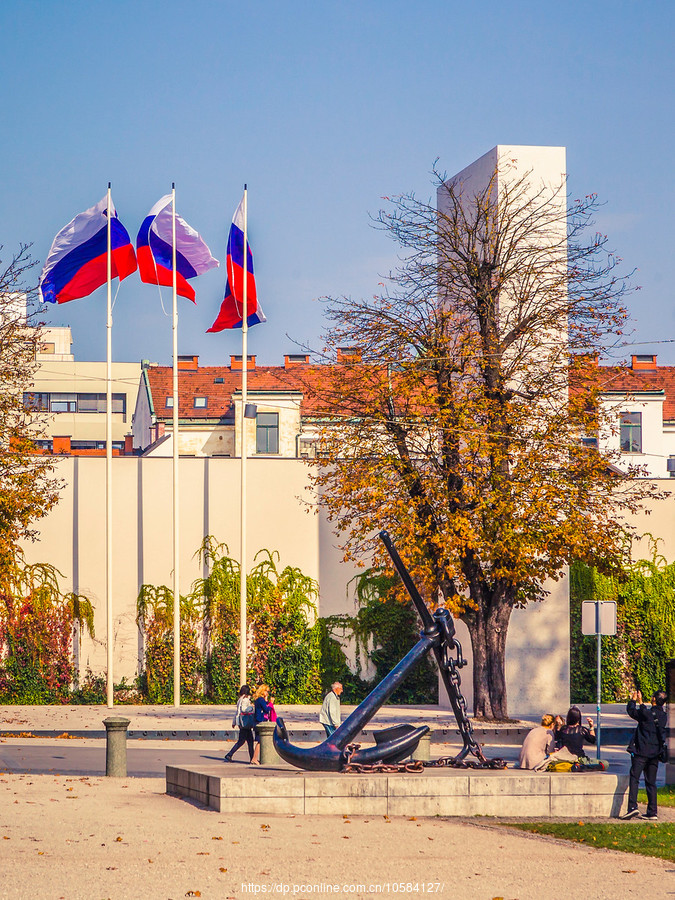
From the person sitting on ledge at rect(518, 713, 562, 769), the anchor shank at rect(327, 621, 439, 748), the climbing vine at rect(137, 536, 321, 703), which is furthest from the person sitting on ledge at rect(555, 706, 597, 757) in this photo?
the climbing vine at rect(137, 536, 321, 703)

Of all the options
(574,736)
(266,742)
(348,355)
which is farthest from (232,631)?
(574,736)

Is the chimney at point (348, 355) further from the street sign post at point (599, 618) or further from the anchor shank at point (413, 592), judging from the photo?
the anchor shank at point (413, 592)

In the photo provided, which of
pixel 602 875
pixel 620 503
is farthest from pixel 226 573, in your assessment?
pixel 602 875

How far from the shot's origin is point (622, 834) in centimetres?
1395

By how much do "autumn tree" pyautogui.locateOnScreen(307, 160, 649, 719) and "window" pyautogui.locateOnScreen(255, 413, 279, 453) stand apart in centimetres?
2749

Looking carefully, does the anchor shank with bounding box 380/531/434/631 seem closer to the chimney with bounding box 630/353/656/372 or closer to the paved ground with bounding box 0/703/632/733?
the paved ground with bounding box 0/703/632/733

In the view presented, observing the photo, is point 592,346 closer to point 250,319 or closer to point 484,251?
point 484,251

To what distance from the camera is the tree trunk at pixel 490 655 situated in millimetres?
26469

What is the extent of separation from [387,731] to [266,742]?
3.60 metres

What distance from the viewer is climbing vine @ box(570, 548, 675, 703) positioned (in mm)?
33188

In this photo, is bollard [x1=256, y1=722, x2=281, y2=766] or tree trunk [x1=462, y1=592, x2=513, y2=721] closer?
bollard [x1=256, y1=722, x2=281, y2=766]

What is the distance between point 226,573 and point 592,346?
12.7 m

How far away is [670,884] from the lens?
11.3m

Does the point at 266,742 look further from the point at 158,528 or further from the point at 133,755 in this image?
the point at 158,528
